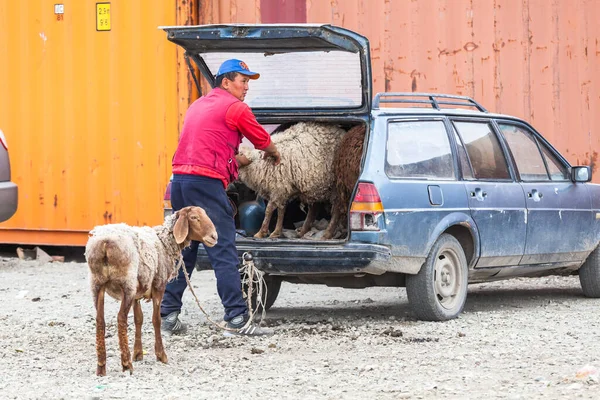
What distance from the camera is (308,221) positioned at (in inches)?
348

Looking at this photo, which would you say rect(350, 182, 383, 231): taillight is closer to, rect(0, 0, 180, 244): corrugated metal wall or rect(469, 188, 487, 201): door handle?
rect(469, 188, 487, 201): door handle

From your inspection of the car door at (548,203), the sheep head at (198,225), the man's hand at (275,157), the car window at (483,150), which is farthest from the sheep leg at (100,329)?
the car door at (548,203)

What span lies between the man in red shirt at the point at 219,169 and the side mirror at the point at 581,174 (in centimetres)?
297

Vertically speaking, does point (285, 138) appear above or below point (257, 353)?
above

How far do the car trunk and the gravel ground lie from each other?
84cm

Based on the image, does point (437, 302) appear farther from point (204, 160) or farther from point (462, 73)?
point (462, 73)

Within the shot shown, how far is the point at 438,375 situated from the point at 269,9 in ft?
23.9

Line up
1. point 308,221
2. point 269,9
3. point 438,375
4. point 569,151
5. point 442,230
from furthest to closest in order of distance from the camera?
point 269,9 < point 569,151 < point 308,221 < point 442,230 < point 438,375

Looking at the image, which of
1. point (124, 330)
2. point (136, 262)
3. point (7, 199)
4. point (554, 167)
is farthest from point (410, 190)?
point (7, 199)

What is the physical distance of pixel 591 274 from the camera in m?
9.80

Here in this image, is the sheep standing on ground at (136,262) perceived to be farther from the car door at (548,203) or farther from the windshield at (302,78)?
the car door at (548,203)

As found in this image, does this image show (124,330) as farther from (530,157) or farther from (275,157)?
(530,157)

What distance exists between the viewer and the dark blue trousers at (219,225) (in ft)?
25.2

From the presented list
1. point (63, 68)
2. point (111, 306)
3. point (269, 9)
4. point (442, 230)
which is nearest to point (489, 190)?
point (442, 230)
